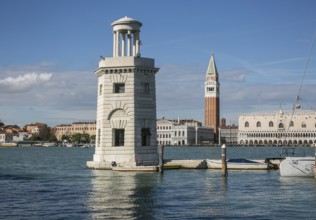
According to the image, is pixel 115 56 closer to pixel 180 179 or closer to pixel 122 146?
pixel 122 146

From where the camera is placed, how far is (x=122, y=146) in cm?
3453

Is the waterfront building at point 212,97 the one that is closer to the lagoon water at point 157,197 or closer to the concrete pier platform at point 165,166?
the concrete pier platform at point 165,166

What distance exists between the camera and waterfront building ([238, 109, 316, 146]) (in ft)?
560

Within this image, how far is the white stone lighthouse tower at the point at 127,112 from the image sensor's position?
3422cm

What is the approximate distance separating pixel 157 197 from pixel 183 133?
556ft

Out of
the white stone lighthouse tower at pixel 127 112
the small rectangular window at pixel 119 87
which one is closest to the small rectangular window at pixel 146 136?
the white stone lighthouse tower at pixel 127 112

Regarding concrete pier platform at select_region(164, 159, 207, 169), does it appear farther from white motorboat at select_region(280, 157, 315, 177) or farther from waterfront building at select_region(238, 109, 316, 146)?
waterfront building at select_region(238, 109, 316, 146)

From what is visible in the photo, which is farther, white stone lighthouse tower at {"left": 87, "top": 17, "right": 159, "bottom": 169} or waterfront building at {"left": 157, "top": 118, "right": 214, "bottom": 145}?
waterfront building at {"left": 157, "top": 118, "right": 214, "bottom": 145}

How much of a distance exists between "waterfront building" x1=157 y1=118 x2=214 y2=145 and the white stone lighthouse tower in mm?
155504

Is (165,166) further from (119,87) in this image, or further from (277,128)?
(277,128)

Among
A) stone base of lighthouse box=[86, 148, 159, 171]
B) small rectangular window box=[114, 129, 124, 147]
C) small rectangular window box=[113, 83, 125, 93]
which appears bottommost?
stone base of lighthouse box=[86, 148, 159, 171]

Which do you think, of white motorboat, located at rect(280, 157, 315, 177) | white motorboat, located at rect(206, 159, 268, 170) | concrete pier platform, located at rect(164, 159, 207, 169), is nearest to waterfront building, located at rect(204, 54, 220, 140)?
white motorboat, located at rect(206, 159, 268, 170)

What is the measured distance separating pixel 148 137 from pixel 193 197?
42.8ft

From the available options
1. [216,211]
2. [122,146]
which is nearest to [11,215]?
[216,211]
